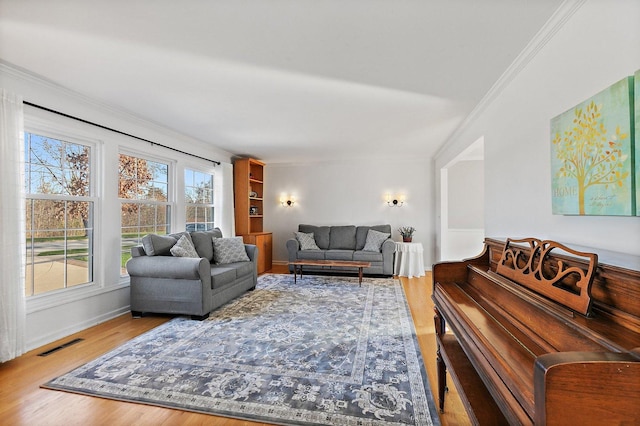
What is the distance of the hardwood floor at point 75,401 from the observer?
173 cm

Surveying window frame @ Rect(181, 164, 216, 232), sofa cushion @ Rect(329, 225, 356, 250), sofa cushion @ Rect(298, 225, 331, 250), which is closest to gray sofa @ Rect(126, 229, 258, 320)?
window frame @ Rect(181, 164, 216, 232)

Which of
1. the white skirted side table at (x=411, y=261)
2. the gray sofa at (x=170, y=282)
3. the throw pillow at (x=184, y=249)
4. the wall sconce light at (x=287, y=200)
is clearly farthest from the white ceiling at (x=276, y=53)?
the wall sconce light at (x=287, y=200)

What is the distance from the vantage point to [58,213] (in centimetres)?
306

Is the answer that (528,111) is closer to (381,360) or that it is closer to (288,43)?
(288,43)

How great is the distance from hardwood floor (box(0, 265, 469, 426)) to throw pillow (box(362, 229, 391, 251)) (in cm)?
298

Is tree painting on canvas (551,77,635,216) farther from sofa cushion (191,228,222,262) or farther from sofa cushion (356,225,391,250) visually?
sofa cushion (356,225,391,250)

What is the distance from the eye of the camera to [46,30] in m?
1.98

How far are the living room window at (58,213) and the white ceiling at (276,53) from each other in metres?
0.72

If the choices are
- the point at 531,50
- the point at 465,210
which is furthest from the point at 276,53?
the point at 465,210

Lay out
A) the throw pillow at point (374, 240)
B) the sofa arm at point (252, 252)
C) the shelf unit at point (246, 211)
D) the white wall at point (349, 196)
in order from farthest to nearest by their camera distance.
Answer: the white wall at point (349, 196) < the shelf unit at point (246, 211) < the throw pillow at point (374, 240) < the sofa arm at point (252, 252)

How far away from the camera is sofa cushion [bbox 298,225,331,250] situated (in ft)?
21.0

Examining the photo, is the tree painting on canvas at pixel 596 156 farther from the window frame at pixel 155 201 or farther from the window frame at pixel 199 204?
the window frame at pixel 199 204

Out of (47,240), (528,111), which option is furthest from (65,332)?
(528,111)

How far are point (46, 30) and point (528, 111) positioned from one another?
3.41 metres
